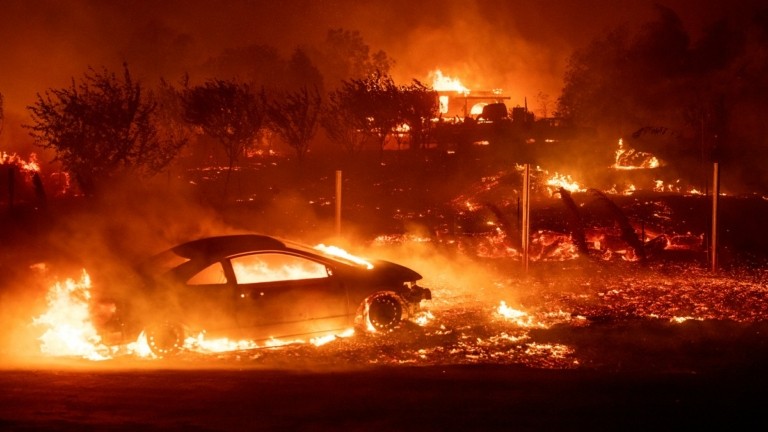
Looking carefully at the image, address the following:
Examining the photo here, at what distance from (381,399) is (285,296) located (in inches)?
89.7

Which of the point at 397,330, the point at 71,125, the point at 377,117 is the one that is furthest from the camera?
the point at 377,117

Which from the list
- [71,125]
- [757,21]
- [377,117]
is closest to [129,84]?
[71,125]

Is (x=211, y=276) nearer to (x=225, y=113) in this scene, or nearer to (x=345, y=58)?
(x=225, y=113)

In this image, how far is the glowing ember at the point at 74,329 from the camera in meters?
8.20

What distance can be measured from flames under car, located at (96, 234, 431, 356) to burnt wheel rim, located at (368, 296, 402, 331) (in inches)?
0.5

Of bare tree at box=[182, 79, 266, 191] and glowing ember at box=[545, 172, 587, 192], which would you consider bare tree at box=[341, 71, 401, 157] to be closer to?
bare tree at box=[182, 79, 266, 191]

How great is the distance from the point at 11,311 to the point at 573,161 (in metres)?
23.5

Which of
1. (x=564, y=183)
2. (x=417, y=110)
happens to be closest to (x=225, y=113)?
(x=417, y=110)

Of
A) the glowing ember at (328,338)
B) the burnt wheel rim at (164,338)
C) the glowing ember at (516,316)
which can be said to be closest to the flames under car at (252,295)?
the burnt wheel rim at (164,338)

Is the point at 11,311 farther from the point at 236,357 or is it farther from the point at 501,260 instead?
the point at 501,260

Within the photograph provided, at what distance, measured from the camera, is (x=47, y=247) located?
16.2 metres

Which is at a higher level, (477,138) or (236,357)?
(477,138)

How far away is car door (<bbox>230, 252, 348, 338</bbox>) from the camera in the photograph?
831cm

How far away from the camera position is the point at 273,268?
859 centimetres
